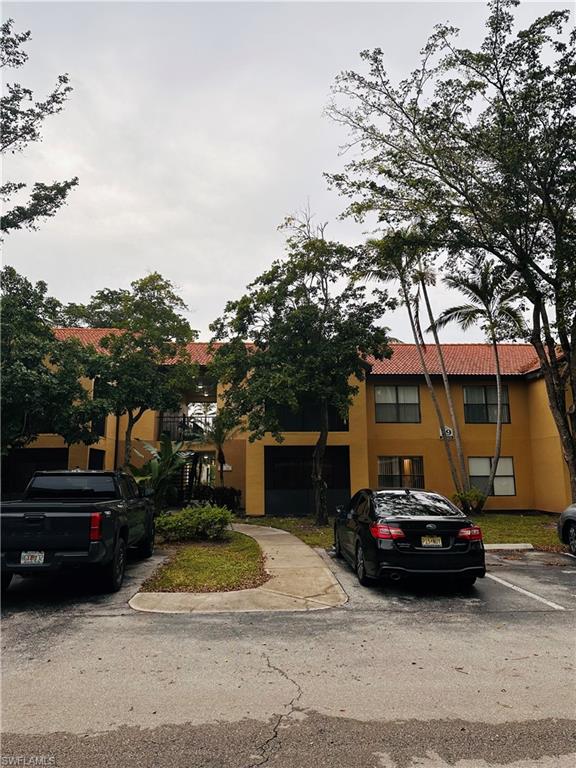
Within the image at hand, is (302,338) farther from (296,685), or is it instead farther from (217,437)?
(296,685)

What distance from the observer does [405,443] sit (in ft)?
73.2

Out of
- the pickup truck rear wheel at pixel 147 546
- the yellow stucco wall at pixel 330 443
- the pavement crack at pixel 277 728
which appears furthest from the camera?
the yellow stucco wall at pixel 330 443

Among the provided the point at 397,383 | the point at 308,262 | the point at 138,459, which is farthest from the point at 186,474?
the point at 308,262

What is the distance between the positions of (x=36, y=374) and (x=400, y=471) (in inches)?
600

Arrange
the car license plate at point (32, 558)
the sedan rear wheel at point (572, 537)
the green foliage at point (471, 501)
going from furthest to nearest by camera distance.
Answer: the green foliage at point (471, 501), the sedan rear wheel at point (572, 537), the car license plate at point (32, 558)

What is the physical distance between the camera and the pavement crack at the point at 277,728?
3221 mm

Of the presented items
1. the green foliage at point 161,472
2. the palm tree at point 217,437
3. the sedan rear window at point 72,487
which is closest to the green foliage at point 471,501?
the palm tree at point 217,437

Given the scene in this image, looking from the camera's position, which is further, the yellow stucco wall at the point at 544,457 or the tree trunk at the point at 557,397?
the yellow stucco wall at the point at 544,457

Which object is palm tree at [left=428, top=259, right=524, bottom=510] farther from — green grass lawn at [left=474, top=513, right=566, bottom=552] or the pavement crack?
the pavement crack

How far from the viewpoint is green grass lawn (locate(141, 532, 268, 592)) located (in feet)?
26.6

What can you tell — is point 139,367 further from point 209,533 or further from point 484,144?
point 484,144

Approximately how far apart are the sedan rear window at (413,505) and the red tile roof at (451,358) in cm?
1364

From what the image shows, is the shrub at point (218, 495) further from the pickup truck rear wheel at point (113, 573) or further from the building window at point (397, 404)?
the pickup truck rear wheel at point (113, 573)

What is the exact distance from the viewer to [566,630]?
600cm
